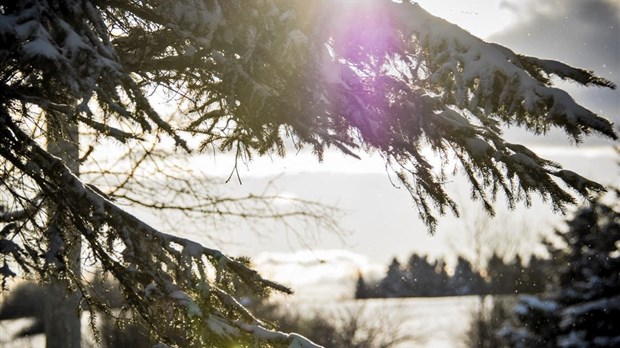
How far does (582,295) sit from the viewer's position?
15.3 metres

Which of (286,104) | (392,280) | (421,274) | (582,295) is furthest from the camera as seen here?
(421,274)

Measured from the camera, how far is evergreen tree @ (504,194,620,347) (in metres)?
14.6

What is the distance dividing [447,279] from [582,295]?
113945 millimetres

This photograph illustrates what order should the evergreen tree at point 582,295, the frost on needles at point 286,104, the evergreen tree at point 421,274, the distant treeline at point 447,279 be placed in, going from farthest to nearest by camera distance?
the evergreen tree at point 421,274 < the distant treeline at point 447,279 < the evergreen tree at point 582,295 < the frost on needles at point 286,104

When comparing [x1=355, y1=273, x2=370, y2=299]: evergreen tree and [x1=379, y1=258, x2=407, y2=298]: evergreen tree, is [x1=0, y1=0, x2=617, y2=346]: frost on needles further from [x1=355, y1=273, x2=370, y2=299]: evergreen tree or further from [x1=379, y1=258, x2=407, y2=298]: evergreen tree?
[x1=379, y1=258, x2=407, y2=298]: evergreen tree

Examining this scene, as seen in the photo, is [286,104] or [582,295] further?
[582,295]

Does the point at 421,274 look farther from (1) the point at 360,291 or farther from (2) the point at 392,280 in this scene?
(1) the point at 360,291

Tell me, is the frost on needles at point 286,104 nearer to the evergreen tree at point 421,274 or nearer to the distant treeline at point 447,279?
the distant treeline at point 447,279

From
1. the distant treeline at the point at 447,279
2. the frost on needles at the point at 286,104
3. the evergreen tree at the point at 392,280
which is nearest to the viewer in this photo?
the frost on needles at the point at 286,104

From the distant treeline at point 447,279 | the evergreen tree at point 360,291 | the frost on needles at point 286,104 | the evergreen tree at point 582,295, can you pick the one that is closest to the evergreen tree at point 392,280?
the distant treeline at point 447,279

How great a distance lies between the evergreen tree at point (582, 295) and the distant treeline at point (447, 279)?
443 inches

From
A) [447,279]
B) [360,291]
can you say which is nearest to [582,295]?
[360,291]

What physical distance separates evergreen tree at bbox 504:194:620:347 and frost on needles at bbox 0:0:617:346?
12257mm

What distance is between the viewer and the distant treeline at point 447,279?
2967 centimetres
